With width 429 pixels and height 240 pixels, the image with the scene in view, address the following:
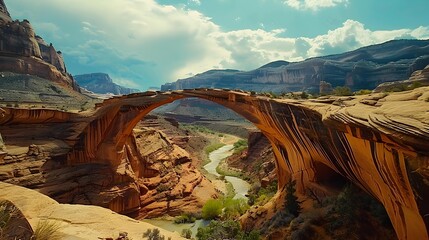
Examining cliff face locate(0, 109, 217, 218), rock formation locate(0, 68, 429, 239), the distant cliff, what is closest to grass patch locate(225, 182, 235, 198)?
cliff face locate(0, 109, 217, 218)


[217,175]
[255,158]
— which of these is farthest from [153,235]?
[255,158]

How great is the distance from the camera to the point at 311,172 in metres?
13.6

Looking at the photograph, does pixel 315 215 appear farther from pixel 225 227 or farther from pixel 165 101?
pixel 165 101

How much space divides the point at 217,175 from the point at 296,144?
72.8 feet

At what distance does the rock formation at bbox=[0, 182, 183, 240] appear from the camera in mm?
5395

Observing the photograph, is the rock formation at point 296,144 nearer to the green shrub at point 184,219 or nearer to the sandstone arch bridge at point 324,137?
the sandstone arch bridge at point 324,137

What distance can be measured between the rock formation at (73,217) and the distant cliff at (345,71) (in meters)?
69.0

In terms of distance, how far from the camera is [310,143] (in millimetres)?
11484

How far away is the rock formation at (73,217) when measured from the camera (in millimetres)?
5395

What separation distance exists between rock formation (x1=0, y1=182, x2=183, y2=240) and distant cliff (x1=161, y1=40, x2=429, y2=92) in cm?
6903

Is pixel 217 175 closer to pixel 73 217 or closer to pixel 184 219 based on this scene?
pixel 184 219

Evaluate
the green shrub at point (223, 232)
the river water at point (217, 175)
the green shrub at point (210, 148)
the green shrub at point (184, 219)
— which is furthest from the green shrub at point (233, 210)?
the green shrub at point (210, 148)

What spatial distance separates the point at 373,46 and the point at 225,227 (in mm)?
134811

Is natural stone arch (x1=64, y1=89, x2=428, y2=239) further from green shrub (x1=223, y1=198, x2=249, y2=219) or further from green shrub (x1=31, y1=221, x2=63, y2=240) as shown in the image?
green shrub (x1=31, y1=221, x2=63, y2=240)
